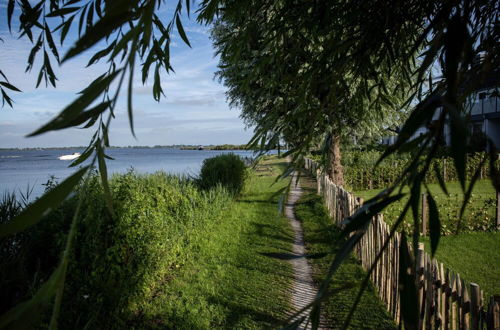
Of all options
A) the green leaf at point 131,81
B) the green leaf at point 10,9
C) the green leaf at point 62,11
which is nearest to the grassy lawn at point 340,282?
the green leaf at point 131,81

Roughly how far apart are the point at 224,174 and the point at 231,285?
26.0 feet

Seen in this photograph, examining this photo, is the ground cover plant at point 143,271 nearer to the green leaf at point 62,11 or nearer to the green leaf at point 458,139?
the green leaf at point 62,11

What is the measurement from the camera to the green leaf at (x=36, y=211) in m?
0.51

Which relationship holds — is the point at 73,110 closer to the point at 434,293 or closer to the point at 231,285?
the point at 434,293

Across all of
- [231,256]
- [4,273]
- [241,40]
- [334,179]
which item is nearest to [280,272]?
[231,256]

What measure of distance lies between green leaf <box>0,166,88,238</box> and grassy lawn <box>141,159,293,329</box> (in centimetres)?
271

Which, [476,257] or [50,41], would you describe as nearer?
[50,41]

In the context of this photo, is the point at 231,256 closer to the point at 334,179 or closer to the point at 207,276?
the point at 207,276

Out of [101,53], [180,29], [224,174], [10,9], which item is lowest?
[224,174]

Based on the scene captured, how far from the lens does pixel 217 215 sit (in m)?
9.64

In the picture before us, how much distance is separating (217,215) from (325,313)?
5459mm

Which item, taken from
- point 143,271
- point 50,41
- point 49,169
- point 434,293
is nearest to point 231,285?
point 143,271

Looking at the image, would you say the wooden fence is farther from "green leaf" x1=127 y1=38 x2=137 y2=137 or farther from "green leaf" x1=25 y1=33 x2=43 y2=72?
"green leaf" x1=25 y1=33 x2=43 y2=72

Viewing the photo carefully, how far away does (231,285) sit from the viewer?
5.52 m
